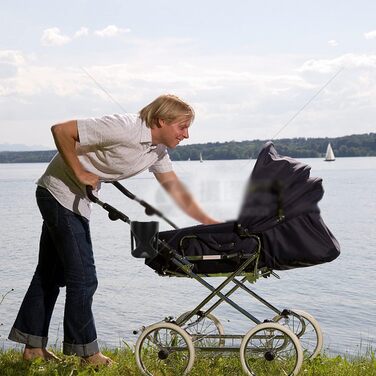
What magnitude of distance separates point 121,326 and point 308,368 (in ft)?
13.9

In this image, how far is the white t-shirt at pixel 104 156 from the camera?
435 cm

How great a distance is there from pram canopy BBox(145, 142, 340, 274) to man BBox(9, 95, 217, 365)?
17 cm

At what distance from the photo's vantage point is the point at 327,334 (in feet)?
27.7

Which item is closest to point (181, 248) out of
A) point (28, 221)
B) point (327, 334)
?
point (327, 334)

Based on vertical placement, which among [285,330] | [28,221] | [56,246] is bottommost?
[28,221]

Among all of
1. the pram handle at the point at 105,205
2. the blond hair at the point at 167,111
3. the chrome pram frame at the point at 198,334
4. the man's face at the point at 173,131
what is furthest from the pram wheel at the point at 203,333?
the blond hair at the point at 167,111

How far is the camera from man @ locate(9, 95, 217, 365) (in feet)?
14.4

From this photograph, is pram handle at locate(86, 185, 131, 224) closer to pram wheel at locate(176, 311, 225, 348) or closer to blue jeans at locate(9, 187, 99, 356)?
blue jeans at locate(9, 187, 99, 356)

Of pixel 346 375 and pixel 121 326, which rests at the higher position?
pixel 346 375

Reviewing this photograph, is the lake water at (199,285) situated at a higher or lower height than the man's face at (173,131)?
lower

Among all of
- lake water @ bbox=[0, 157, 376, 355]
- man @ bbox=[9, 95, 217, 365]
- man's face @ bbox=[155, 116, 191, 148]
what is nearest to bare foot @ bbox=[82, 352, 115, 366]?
man @ bbox=[9, 95, 217, 365]

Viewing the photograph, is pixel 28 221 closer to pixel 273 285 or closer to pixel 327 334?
pixel 273 285

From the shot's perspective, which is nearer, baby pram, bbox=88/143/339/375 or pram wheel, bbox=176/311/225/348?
baby pram, bbox=88/143/339/375

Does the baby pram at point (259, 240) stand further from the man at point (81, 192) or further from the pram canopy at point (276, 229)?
the man at point (81, 192)
